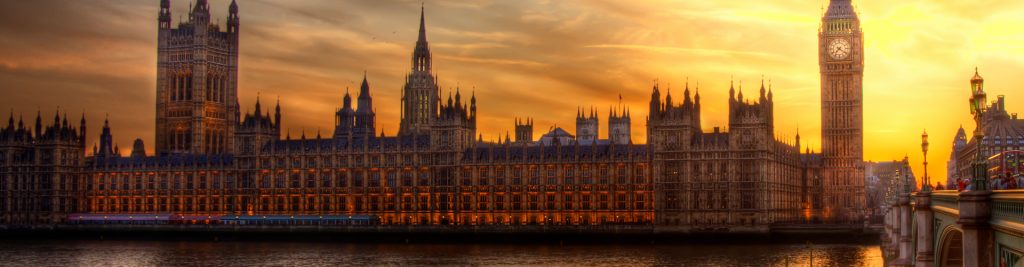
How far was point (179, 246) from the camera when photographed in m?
138

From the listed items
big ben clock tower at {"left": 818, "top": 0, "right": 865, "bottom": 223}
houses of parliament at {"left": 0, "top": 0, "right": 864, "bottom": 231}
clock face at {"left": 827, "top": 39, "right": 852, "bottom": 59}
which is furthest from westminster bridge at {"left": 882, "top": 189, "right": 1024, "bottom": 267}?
clock face at {"left": 827, "top": 39, "right": 852, "bottom": 59}

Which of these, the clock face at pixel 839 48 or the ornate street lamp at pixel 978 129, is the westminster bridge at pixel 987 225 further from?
the clock face at pixel 839 48

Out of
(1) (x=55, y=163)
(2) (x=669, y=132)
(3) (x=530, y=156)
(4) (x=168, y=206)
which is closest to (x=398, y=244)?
(3) (x=530, y=156)

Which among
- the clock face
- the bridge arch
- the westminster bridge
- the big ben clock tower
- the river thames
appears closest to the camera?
the westminster bridge

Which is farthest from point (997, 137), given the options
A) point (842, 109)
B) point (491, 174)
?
point (491, 174)

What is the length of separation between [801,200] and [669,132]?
1025 inches

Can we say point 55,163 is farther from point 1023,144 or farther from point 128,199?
point 1023,144

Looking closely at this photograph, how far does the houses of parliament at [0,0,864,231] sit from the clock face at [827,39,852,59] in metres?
0.16

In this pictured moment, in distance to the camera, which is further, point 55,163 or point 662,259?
point 55,163

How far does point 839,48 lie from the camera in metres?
166

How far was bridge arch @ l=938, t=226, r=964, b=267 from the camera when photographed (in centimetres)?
3775

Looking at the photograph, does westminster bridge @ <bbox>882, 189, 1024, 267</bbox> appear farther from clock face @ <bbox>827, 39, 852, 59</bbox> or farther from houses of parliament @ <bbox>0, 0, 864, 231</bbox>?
clock face @ <bbox>827, 39, 852, 59</bbox>

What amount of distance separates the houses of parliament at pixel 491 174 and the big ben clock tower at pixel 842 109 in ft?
0.58

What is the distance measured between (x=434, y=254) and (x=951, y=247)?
75.9 m
